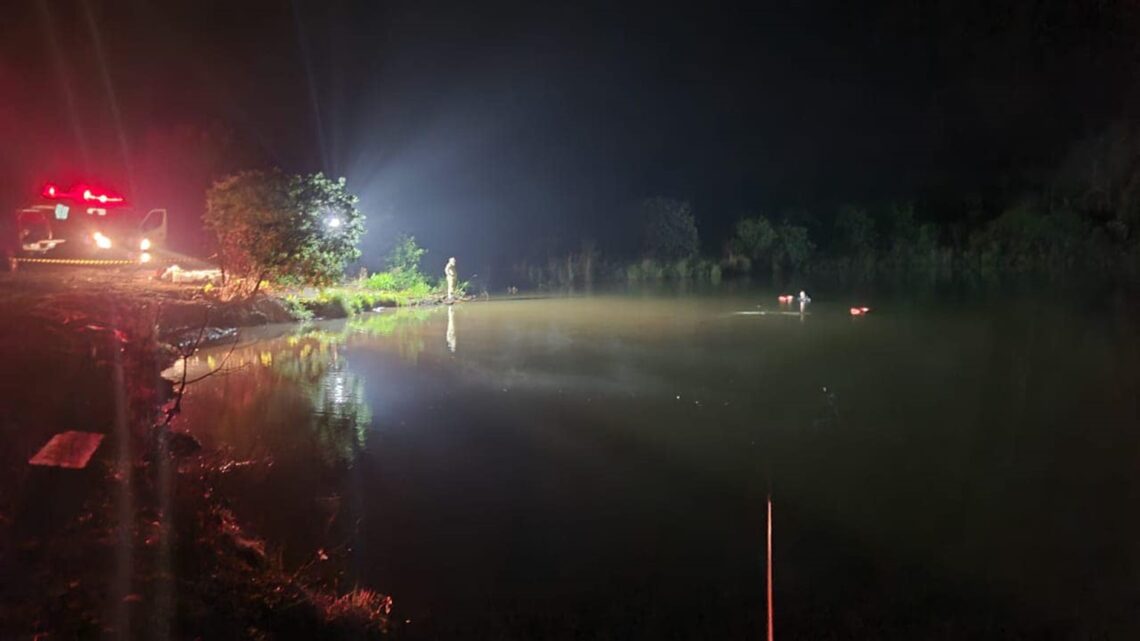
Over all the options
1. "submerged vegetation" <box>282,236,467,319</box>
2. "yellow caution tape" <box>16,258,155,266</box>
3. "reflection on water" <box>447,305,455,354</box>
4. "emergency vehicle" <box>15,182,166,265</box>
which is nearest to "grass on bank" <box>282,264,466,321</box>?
"submerged vegetation" <box>282,236,467,319</box>

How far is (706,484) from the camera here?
328 inches

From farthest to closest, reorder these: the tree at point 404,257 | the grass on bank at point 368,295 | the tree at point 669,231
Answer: the tree at point 669,231, the tree at point 404,257, the grass on bank at point 368,295

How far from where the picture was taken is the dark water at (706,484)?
5.75 m

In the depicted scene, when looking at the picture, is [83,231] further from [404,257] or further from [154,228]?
[404,257]

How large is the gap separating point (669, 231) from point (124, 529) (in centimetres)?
4879

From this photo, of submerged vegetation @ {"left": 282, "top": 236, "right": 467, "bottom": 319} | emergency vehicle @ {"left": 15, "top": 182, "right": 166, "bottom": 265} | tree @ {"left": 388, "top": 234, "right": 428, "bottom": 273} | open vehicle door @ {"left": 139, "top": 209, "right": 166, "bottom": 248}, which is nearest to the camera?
emergency vehicle @ {"left": 15, "top": 182, "right": 166, "bottom": 265}

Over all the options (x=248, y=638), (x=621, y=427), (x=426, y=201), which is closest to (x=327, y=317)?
(x=621, y=427)

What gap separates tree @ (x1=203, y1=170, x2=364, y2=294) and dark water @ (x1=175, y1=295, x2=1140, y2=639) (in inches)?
210

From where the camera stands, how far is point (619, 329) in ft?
70.7

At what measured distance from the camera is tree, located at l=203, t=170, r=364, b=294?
20719 mm

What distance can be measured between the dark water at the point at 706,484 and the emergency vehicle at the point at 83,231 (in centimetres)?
890

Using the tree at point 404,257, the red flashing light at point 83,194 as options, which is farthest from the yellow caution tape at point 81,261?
the tree at point 404,257

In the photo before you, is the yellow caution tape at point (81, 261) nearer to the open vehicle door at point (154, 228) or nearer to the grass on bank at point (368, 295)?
the open vehicle door at point (154, 228)

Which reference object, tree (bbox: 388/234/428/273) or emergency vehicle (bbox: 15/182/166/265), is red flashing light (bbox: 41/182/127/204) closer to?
emergency vehicle (bbox: 15/182/166/265)
